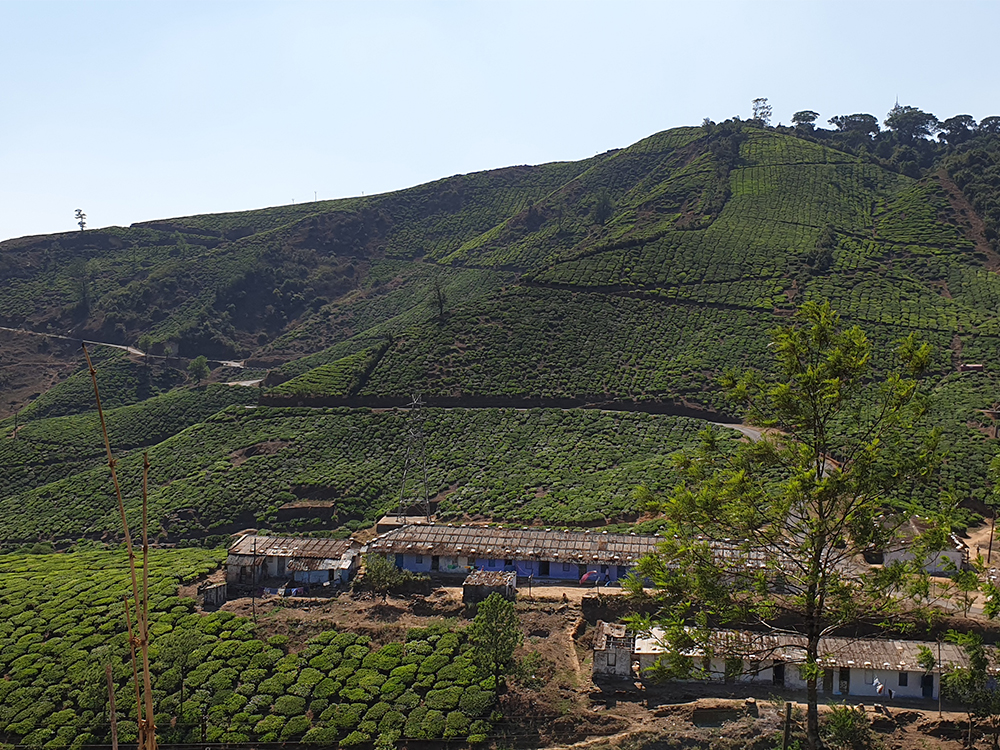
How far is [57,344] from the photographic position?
104 metres

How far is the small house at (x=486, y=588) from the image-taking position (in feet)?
104

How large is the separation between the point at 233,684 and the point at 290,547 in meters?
9.78

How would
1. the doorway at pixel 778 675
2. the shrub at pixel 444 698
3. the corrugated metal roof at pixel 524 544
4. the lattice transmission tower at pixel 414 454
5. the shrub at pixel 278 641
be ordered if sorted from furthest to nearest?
the lattice transmission tower at pixel 414 454
the corrugated metal roof at pixel 524 544
the shrub at pixel 278 641
the doorway at pixel 778 675
the shrub at pixel 444 698

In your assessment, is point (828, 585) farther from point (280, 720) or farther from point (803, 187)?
point (803, 187)

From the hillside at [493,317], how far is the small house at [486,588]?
402 inches

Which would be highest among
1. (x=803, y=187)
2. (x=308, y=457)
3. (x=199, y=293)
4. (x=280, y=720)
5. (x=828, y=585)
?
(x=803, y=187)

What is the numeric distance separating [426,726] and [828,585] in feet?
51.2

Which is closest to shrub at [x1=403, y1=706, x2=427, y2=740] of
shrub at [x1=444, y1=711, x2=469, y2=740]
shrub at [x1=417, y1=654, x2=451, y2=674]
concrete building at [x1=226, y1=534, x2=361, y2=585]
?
shrub at [x1=444, y1=711, x2=469, y2=740]

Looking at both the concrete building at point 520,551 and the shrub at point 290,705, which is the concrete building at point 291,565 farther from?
the shrub at point 290,705

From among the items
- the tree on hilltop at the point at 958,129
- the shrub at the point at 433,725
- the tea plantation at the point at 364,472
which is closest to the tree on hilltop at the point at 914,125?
the tree on hilltop at the point at 958,129

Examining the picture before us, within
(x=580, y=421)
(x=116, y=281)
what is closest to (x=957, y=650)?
(x=580, y=421)

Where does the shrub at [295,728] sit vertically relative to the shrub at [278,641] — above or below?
below

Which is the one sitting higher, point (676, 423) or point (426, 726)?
point (676, 423)

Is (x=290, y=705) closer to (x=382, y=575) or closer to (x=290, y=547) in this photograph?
(x=382, y=575)
